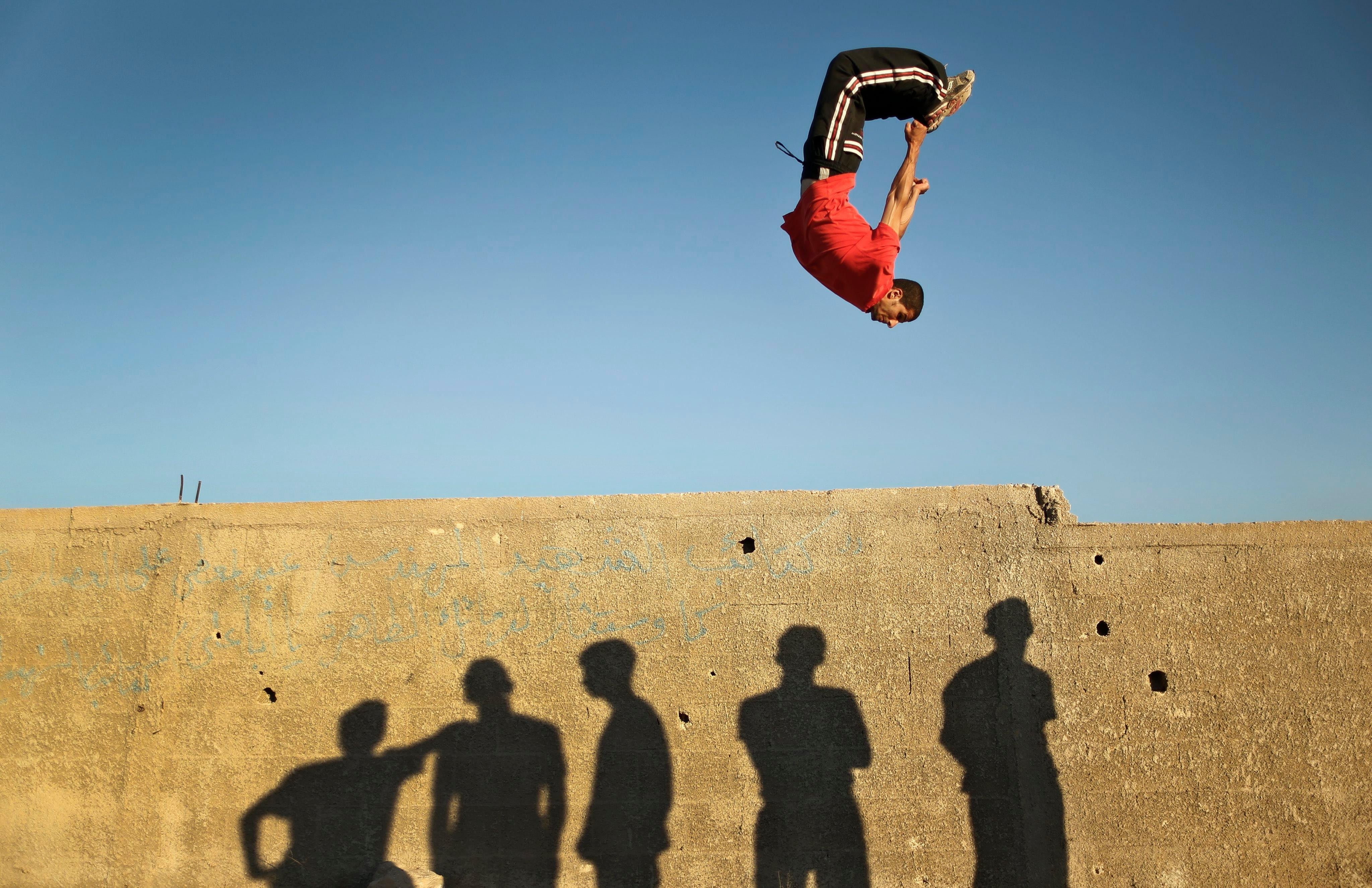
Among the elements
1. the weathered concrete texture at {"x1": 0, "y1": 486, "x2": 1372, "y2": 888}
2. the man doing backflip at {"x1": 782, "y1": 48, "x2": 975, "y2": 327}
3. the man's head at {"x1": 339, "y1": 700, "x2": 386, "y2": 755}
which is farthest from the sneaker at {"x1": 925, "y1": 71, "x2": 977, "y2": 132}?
the man's head at {"x1": 339, "y1": 700, "x2": 386, "y2": 755}

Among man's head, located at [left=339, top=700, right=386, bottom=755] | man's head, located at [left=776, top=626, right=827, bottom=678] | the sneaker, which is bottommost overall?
man's head, located at [left=339, top=700, right=386, bottom=755]

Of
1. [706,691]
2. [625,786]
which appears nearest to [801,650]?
[706,691]

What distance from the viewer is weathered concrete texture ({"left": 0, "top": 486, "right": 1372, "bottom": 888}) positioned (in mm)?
4402

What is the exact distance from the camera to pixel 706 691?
15.0ft

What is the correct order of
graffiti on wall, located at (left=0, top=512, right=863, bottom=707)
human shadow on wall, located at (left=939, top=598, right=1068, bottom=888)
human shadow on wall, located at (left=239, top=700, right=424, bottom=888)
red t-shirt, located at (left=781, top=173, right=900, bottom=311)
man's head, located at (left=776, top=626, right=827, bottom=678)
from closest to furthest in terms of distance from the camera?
red t-shirt, located at (left=781, top=173, right=900, bottom=311), human shadow on wall, located at (left=939, top=598, right=1068, bottom=888), human shadow on wall, located at (left=239, top=700, right=424, bottom=888), man's head, located at (left=776, top=626, right=827, bottom=678), graffiti on wall, located at (left=0, top=512, right=863, bottom=707)

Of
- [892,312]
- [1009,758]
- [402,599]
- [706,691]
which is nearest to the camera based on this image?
[892,312]

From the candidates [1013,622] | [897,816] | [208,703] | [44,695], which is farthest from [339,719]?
[1013,622]

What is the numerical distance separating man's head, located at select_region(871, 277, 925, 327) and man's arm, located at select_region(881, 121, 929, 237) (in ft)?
0.87

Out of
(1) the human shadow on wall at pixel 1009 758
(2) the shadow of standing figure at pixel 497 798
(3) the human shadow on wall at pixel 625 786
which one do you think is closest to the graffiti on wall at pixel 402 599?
(3) the human shadow on wall at pixel 625 786

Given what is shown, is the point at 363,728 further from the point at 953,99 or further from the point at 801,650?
the point at 953,99

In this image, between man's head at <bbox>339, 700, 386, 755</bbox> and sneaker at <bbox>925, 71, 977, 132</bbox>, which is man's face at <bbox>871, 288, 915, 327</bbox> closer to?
sneaker at <bbox>925, 71, 977, 132</bbox>

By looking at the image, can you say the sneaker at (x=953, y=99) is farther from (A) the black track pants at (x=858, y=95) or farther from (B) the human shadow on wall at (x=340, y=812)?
(B) the human shadow on wall at (x=340, y=812)

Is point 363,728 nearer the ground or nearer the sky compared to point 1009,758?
nearer the sky

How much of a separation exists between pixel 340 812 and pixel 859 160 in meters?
4.32
